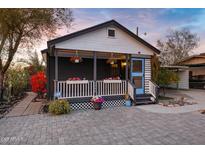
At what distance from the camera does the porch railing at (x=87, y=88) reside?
8367mm

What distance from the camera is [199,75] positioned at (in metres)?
19.4

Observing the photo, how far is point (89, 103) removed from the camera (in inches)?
347

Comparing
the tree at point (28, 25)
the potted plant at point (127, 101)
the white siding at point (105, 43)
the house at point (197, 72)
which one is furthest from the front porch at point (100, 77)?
the house at point (197, 72)

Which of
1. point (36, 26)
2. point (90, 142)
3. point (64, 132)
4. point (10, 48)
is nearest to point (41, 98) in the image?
point (10, 48)

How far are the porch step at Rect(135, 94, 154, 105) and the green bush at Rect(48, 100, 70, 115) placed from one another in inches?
148

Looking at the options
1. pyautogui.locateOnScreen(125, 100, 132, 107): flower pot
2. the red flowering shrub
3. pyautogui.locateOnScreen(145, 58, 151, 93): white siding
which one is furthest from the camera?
the red flowering shrub

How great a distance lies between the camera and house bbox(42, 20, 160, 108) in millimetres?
8500

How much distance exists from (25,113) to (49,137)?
3317 mm

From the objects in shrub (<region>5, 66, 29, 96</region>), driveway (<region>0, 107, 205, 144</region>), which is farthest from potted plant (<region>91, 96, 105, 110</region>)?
shrub (<region>5, 66, 29, 96</region>)

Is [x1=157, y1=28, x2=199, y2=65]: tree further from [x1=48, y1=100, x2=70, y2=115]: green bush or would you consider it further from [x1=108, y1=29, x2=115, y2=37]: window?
[x1=48, y1=100, x2=70, y2=115]: green bush

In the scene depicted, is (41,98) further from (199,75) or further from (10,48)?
(199,75)

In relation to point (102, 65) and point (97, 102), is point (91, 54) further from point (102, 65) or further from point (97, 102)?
point (97, 102)
